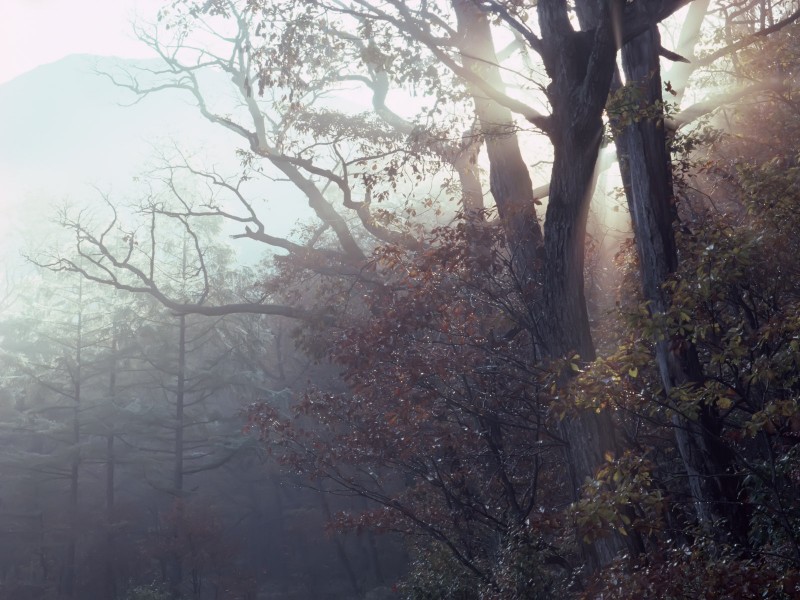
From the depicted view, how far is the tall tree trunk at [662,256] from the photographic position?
26.2ft

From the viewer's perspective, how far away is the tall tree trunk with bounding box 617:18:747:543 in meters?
7.99

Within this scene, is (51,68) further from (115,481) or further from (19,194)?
(115,481)

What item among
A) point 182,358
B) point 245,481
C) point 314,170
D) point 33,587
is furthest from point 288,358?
point 314,170

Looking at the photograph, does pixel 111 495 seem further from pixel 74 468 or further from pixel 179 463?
pixel 179 463

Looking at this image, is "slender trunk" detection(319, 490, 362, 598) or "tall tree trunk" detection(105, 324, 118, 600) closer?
"tall tree trunk" detection(105, 324, 118, 600)

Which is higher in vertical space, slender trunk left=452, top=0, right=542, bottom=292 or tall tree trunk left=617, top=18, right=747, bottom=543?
slender trunk left=452, top=0, right=542, bottom=292

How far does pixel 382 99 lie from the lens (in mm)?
22781

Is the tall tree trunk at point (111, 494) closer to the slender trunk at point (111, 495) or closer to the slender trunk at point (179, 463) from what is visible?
the slender trunk at point (111, 495)

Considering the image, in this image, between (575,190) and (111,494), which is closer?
(575,190)

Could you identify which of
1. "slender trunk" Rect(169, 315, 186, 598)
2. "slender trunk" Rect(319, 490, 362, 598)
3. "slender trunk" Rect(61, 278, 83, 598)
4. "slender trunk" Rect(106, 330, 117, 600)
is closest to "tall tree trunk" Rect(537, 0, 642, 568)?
"slender trunk" Rect(169, 315, 186, 598)

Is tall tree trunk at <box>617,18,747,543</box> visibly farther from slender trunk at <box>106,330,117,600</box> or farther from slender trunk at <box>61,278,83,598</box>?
slender trunk at <box>61,278,83,598</box>

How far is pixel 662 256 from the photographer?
8609 mm


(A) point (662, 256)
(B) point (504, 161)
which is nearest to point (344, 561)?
(B) point (504, 161)

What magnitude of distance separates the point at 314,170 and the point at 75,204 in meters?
23.3
